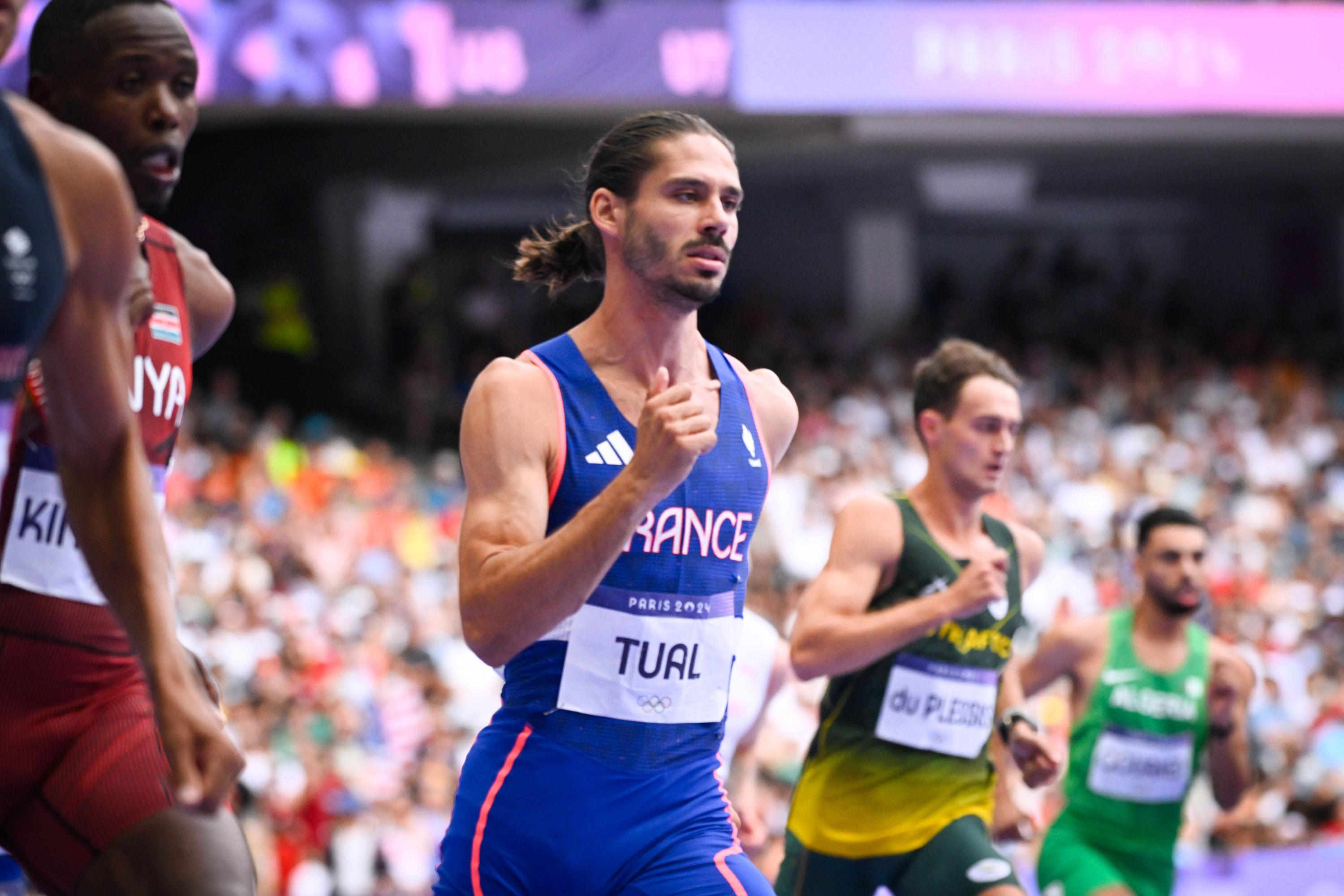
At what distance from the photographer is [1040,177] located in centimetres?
2222

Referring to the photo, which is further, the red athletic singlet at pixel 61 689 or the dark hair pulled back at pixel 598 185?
the dark hair pulled back at pixel 598 185

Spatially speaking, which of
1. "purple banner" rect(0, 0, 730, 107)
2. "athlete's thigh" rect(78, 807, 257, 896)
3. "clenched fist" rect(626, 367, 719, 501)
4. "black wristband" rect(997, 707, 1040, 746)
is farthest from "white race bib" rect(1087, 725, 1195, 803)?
"purple banner" rect(0, 0, 730, 107)

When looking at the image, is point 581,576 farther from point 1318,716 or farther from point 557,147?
point 557,147

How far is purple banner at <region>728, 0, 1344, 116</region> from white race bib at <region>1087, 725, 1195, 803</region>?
30.6 ft

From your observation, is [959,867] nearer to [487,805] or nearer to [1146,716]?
[1146,716]

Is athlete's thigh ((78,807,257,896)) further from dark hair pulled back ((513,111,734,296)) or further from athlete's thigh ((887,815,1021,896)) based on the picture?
athlete's thigh ((887,815,1021,896))

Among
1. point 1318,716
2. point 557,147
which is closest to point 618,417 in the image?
point 1318,716

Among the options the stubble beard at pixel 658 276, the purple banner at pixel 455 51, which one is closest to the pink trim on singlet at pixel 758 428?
the stubble beard at pixel 658 276

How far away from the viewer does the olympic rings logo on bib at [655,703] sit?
3.33 m

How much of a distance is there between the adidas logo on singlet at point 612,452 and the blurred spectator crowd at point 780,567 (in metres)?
2.50

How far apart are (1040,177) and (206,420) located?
40.9 ft

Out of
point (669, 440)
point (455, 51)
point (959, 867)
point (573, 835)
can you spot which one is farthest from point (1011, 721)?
point (455, 51)

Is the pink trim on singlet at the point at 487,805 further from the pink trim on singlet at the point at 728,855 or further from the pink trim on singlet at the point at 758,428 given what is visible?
the pink trim on singlet at the point at 758,428

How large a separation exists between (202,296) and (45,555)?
0.77 m
